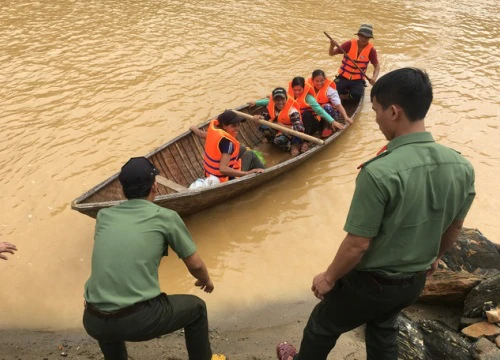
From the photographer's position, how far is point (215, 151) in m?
4.82

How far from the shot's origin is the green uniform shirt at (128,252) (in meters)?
2.18

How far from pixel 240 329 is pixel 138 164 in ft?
7.39

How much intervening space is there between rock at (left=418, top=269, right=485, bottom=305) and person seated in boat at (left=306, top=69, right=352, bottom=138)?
3.49 meters

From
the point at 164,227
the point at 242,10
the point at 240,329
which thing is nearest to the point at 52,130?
the point at 240,329

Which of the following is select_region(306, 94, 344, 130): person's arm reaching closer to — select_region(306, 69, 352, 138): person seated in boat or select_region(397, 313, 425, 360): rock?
select_region(306, 69, 352, 138): person seated in boat

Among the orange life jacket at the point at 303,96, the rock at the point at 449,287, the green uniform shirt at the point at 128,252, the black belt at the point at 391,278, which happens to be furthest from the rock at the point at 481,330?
the orange life jacket at the point at 303,96

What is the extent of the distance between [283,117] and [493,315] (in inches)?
156

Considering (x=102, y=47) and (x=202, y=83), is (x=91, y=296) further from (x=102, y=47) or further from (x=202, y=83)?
(x=102, y=47)

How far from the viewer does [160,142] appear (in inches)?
265

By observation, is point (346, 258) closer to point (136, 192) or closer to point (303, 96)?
point (136, 192)

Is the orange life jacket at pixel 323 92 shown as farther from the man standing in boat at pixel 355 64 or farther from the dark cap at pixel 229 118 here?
the dark cap at pixel 229 118

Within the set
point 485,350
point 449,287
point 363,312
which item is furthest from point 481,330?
point 363,312

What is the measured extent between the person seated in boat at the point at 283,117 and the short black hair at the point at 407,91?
169 inches

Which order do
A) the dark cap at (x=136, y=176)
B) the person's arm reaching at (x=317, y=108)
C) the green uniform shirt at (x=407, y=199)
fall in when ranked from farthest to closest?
1. the person's arm reaching at (x=317, y=108)
2. the dark cap at (x=136, y=176)
3. the green uniform shirt at (x=407, y=199)
